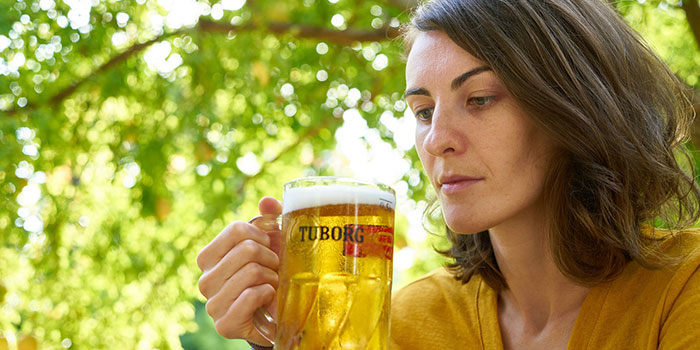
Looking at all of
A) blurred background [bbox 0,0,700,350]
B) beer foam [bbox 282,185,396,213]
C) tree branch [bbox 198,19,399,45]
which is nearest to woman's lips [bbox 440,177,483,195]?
beer foam [bbox 282,185,396,213]

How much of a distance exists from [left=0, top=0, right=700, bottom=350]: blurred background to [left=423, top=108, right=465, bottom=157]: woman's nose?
2.08 m

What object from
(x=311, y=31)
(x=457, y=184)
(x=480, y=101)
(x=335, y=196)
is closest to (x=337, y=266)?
(x=335, y=196)

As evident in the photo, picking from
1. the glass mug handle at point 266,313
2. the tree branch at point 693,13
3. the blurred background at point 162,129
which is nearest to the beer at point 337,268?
the glass mug handle at point 266,313

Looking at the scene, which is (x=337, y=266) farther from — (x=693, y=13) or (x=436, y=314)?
(x=693, y=13)

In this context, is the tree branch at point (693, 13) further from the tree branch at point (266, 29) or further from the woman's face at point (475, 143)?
the woman's face at point (475, 143)

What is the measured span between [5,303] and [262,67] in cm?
196

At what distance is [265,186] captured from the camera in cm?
461

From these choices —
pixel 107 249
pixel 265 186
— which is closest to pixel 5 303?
pixel 107 249

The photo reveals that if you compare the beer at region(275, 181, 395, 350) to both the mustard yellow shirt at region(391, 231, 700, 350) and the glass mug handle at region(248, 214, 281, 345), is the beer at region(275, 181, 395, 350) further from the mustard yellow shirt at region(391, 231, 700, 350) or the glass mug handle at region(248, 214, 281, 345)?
the mustard yellow shirt at region(391, 231, 700, 350)

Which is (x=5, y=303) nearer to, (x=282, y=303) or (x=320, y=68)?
(x=320, y=68)

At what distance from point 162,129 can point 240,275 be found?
9.10 feet

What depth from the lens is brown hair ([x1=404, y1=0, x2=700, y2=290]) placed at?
5.04 ft

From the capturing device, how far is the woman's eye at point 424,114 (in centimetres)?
161

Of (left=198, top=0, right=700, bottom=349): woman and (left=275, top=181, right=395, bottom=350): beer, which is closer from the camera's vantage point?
(left=275, top=181, right=395, bottom=350): beer
